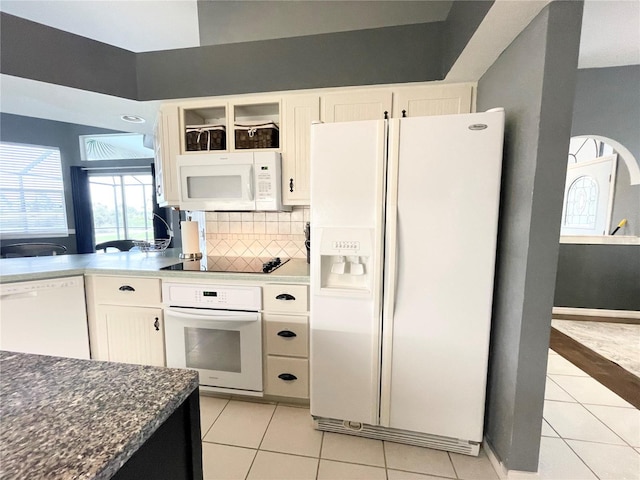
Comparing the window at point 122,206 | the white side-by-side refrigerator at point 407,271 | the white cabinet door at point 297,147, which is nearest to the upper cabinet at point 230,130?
the white cabinet door at point 297,147

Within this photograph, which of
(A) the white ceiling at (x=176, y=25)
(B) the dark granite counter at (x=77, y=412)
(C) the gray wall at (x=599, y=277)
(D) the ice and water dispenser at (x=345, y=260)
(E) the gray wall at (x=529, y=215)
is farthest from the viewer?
(C) the gray wall at (x=599, y=277)

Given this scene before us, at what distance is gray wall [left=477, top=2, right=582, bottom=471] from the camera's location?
3.96 feet

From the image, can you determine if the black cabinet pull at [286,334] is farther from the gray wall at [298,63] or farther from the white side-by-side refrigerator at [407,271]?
the gray wall at [298,63]

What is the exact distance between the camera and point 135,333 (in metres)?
2.07

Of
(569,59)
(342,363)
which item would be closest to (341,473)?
(342,363)

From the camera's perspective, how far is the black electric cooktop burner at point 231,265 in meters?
1.98

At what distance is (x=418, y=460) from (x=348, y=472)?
384 mm

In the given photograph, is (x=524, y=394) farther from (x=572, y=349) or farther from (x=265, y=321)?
(x=572, y=349)

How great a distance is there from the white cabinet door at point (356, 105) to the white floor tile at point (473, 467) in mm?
2103

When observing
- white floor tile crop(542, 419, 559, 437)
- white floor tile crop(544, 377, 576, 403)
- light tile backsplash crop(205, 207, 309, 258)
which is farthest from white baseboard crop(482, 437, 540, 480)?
light tile backsplash crop(205, 207, 309, 258)

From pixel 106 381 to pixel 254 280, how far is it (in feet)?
3.89

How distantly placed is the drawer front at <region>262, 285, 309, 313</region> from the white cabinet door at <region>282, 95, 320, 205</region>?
688 mm

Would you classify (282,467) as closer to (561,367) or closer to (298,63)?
(561,367)

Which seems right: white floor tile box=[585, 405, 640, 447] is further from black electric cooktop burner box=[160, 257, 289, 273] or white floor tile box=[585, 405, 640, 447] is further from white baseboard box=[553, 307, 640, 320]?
black electric cooktop burner box=[160, 257, 289, 273]
